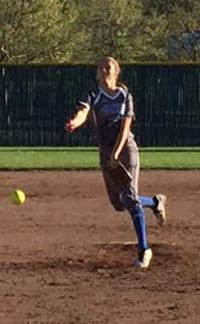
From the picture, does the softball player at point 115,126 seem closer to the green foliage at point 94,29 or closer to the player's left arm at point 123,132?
the player's left arm at point 123,132

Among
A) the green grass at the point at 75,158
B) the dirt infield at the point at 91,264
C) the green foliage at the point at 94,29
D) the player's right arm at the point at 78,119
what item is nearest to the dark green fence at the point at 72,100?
the green grass at the point at 75,158

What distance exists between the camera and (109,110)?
10.7 metres

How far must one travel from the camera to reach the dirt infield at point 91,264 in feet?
28.3

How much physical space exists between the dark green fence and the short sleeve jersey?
1995 cm

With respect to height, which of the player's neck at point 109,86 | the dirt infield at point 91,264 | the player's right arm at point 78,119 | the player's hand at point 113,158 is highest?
the player's neck at point 109,86

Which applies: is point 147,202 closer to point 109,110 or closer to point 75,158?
point 109,110

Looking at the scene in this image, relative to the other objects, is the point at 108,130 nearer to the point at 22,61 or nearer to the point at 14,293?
the point at 14,293

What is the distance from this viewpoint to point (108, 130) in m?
10.7

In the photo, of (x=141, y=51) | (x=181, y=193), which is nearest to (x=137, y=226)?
(x=181, y=193)

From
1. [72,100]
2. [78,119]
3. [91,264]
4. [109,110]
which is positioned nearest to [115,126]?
[109,110]

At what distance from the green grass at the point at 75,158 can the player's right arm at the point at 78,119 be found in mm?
11969

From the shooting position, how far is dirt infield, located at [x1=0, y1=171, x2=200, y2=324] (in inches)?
339

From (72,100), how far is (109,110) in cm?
2022

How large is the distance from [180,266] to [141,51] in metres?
36.8
